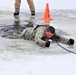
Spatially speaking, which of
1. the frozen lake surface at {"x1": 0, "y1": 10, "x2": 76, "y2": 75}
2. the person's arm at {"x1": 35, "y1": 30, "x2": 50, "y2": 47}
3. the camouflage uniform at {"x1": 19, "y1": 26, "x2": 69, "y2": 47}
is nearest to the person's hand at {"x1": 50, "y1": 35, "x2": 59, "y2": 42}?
the camouflage uniform at {"x1": 19, "y1": 26, "x2": 69, "y2": 47}

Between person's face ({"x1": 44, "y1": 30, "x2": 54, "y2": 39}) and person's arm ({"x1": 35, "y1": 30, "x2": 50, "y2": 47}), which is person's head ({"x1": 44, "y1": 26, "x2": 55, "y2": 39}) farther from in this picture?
person's arm ({"x1": 35, "y1": 30, "x2": 50, "y2": 47})

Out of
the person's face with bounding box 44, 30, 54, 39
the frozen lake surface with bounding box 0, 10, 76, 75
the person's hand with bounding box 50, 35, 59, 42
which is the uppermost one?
the person's face with bounding box 44, 30, 54, 39

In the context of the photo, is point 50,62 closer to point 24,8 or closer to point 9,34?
point 9,34

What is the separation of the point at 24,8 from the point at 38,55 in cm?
851

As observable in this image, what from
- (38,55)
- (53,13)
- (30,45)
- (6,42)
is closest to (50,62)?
(38,55)

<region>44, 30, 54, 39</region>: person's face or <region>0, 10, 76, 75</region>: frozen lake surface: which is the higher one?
<region>44, 30, 54, 39</region>: person's face

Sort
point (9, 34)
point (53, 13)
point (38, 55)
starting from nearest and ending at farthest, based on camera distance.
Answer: point (38, 55)
point (9, 34)
point (53, 13)

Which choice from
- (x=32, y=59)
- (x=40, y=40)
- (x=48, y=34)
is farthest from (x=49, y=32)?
(x=32, y=59)

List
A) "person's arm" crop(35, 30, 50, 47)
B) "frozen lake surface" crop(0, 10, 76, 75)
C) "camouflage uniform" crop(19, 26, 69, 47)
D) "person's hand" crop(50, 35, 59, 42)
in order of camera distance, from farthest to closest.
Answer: "person's hand" crop(50, 35, 59, 42) < "camouflage uniform" crop(19, 26, 69, 47) < "person's arm" crop(35, 30, 50, 47) < "frozen lake surface" crop(0, 10, 76, 75)

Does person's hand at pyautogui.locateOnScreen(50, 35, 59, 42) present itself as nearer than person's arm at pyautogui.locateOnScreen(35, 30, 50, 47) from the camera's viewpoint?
No

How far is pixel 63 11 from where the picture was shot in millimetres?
12492

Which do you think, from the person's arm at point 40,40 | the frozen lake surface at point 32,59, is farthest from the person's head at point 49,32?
the frozen lake surface at point 32,59

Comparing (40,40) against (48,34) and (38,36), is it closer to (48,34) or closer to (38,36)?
(38,36)

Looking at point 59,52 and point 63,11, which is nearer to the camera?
point 59,52
